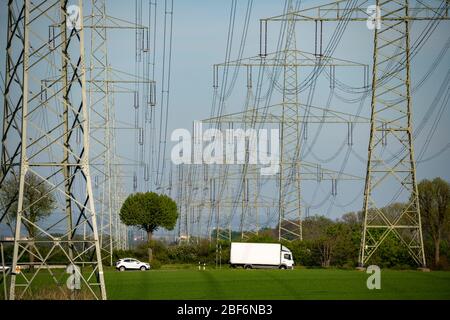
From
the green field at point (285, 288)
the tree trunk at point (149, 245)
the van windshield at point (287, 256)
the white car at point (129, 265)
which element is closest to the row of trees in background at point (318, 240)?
the tree trunk at point (149, 245)

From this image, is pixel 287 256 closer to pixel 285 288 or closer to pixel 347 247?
pixel 347 247

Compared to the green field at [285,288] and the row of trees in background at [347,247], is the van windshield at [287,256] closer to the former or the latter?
the row of trees in background at [347,247]

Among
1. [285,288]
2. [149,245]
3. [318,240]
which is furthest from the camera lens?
[149,245]

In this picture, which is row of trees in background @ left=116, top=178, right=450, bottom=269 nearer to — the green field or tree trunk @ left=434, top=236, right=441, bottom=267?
tree trunk @ left=434, top=236, right=441, bottom=267

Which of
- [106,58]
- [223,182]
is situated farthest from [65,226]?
[223,182]

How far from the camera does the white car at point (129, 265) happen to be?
64.1 m

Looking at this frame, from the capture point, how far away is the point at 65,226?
27812 mm

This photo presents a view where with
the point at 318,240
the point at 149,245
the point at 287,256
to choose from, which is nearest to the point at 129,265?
the point at 287,256

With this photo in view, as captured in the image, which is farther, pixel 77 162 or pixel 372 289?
pixel 372 289

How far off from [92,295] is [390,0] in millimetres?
28810

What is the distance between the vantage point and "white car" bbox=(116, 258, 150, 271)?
210 ft

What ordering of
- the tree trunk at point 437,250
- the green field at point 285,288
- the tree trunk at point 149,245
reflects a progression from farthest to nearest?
the tree trunk at point 149,245
the tree trunk at point 437,250
the green field at point 285,288

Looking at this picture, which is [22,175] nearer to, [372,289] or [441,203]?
[372,289]

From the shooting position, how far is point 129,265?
6488cm
